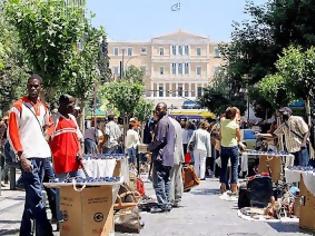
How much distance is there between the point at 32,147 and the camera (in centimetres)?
796

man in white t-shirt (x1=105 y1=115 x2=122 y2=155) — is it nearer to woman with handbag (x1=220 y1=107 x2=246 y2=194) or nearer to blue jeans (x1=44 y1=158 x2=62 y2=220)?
woman with handbag (x1=220 y1=107 x2=246 y2=194)

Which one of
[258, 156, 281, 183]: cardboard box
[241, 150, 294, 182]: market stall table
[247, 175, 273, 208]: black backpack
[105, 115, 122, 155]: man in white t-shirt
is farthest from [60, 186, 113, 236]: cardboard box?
[105, 115, 122, 155]: man in white t-shirt

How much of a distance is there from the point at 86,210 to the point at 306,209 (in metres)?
3.40

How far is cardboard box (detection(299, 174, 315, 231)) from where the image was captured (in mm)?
9695

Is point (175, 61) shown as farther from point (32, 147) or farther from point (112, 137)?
point (32, 147)

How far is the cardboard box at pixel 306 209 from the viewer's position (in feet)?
31.8

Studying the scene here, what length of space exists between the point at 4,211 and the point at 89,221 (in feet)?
13.8

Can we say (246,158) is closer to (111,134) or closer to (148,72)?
(111,134)

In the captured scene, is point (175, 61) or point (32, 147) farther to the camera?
point (175, 61)

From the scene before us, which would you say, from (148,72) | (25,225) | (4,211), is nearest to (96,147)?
(4,211)

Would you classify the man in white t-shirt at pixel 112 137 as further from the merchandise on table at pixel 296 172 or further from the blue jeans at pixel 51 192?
the blue jeans at pixel 51 192

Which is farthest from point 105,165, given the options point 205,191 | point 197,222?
point 205,191

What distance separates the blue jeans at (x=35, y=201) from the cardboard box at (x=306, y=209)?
3609 millimetres

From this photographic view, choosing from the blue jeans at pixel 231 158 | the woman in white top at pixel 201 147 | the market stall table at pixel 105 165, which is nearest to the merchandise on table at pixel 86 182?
the market stall table at pixel 105 165
